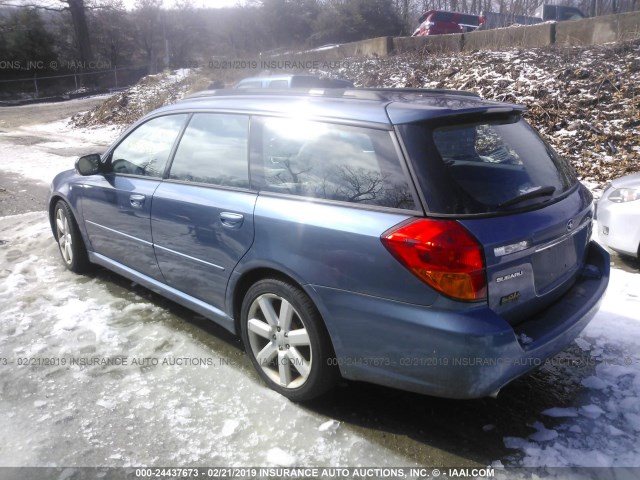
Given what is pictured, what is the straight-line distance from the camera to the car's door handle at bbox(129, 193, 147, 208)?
3.70m

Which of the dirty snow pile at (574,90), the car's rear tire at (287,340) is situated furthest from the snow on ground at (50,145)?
the dirty snow pile at (574,90)

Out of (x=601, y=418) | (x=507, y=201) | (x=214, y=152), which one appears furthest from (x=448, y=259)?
(x=214, y=152)

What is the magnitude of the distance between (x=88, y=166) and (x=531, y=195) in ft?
11.0

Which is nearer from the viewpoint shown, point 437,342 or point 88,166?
Answer: point 437,342

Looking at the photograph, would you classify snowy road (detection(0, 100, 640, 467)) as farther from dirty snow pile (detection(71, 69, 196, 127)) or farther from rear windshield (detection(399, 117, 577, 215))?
dirty snow pile (detection(71, 69, 196, 127))

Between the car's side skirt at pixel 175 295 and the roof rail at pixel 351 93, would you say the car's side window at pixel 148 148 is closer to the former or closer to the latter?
the roof rail at pixel 351 93

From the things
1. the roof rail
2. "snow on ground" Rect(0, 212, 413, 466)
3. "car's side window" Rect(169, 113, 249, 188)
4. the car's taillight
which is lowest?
"snow on ground" Rect(0, 212, 413, 466)

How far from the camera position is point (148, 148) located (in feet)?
12.9

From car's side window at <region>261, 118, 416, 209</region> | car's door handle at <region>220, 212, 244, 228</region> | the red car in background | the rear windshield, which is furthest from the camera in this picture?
the red car in background

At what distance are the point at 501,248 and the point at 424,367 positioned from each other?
635 millimetres

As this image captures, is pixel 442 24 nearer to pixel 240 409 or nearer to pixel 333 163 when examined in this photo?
pixel 333 163

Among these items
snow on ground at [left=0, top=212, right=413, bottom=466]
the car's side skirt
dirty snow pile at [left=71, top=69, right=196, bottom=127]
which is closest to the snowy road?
snow on ground at [left=0, top=212, right=413, bottom=466]

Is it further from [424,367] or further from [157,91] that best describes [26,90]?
[424,367]

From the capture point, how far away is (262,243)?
2.81m
